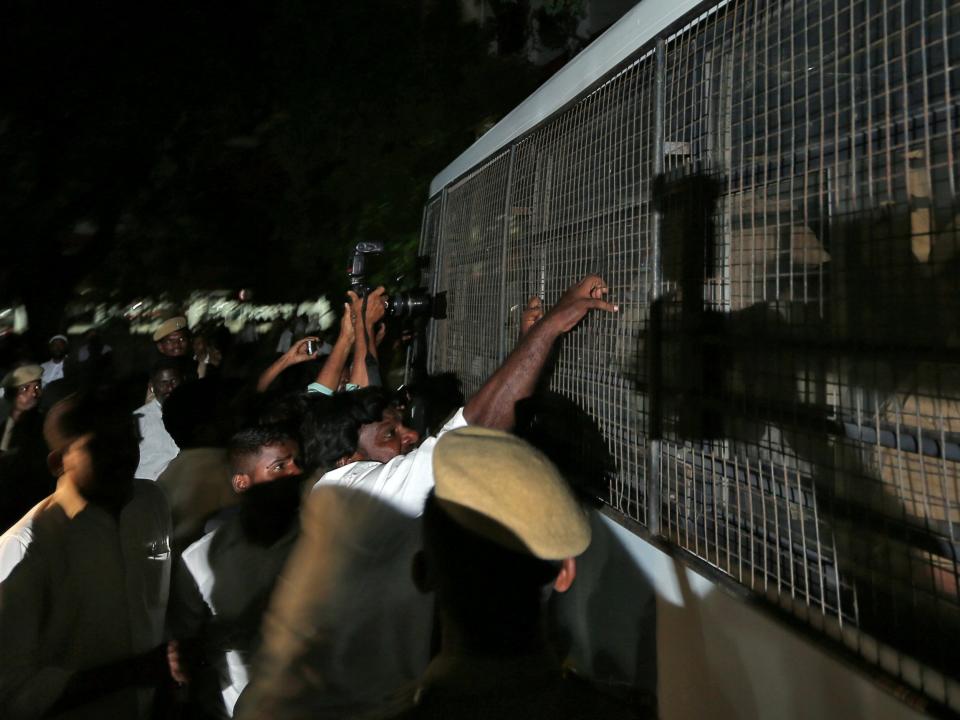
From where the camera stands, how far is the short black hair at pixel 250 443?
288cm

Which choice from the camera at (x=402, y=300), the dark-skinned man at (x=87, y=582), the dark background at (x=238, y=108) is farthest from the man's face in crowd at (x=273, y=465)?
the dark background at (x=238, y=108)

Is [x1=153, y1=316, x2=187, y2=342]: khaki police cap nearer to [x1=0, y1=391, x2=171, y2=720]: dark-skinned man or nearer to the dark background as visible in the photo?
the dark background

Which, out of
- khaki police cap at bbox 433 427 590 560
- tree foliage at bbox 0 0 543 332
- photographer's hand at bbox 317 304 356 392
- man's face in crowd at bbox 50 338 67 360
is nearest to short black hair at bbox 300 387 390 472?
photographer's hand at bbox 317 304 356 392

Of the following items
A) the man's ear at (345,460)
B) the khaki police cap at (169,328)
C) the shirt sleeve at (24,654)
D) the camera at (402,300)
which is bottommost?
the shirt sleeve at (24,654)

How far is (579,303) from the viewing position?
2.31 metres

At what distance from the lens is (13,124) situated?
29.5 feet

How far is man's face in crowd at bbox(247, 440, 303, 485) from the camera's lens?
283cm

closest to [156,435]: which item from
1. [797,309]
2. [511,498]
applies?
[511,498]

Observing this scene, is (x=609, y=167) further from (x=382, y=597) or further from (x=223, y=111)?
(x=223, y=111)

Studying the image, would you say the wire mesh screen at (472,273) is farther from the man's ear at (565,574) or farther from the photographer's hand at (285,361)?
the man's ear at (565,574)

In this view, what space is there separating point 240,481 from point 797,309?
230 cm

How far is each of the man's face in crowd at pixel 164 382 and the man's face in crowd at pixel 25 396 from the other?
2.20 metres

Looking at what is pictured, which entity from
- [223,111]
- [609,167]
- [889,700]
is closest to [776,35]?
[609,167]

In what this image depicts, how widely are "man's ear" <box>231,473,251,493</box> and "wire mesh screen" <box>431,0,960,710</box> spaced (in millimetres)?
1514
